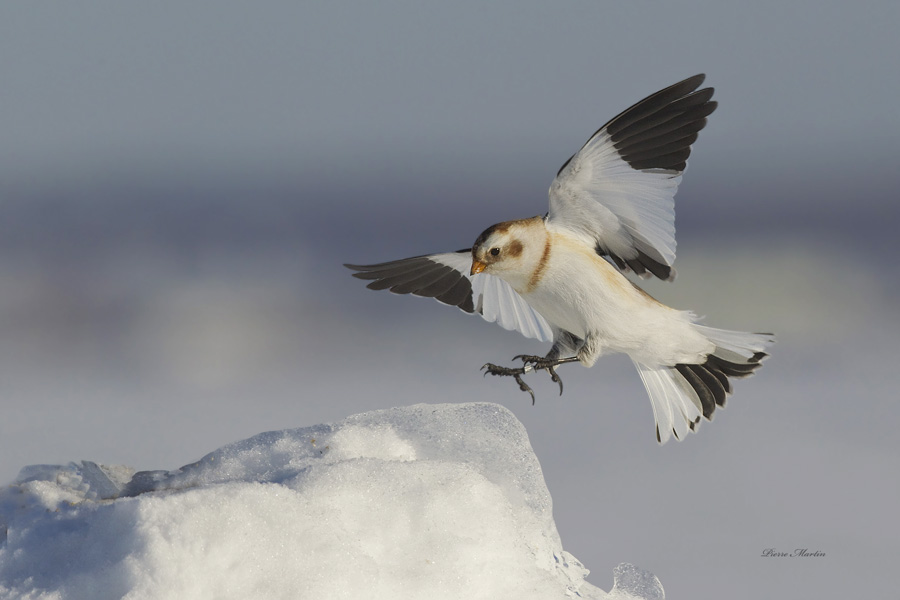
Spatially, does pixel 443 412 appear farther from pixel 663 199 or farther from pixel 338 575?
pixel 663 199

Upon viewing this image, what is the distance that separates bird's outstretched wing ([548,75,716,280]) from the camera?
238 cm

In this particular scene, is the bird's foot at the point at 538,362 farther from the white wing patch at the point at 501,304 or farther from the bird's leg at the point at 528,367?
the white wing patch at the point at 501,304

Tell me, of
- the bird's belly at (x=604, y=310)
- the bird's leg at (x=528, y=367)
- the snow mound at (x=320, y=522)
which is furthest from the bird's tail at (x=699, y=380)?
the snow mound at (x=320, y=522)

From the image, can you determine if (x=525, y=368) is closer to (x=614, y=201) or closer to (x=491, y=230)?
(x=491, y=230)

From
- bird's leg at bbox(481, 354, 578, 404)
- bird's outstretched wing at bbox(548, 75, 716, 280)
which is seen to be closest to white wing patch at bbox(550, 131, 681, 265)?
bird's outstretched wing at bbox(548, 75, 716, 280)

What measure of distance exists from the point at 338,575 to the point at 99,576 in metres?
0.39

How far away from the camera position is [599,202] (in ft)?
8.20

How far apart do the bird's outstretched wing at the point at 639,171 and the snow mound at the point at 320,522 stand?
75cm

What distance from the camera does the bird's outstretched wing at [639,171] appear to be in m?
2.38

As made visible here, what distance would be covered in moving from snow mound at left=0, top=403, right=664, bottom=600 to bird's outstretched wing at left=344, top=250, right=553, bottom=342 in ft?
2.82

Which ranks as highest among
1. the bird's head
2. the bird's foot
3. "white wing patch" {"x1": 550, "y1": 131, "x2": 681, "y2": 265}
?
"white wing patch" {"x1": 550, "y1": 131, "x2": 681, "y2": 265}

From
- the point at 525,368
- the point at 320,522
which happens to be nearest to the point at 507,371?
the point at 525,368

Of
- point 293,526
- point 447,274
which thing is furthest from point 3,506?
point 447,274

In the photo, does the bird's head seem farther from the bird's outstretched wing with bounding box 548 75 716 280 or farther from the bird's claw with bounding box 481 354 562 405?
the bird's claw with bounding box 481 354 562 405
